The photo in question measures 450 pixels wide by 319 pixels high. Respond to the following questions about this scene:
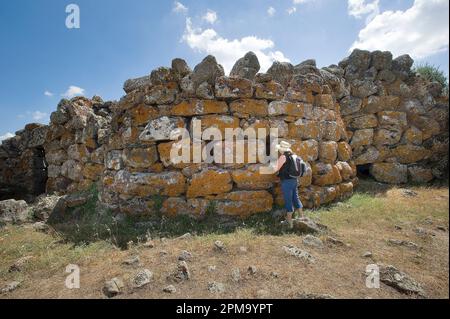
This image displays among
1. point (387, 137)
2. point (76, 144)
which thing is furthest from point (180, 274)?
point (387, 137)

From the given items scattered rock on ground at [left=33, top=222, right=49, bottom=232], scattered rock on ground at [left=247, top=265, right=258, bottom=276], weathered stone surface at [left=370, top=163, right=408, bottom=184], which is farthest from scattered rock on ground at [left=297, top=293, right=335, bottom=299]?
weathered stone surface at [left=370, top=163, right=408, bottom=184]

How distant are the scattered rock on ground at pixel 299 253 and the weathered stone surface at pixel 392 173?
206 inches

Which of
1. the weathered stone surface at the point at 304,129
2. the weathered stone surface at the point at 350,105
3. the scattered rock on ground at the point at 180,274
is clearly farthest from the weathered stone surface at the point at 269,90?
the scattered rock on ground at the point at 180,274

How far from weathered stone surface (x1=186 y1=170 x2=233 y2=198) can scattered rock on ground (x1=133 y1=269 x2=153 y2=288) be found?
2016mm

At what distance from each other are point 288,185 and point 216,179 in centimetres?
137

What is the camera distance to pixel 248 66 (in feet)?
19.3

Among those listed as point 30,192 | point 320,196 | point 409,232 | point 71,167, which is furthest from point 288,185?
point 30,192

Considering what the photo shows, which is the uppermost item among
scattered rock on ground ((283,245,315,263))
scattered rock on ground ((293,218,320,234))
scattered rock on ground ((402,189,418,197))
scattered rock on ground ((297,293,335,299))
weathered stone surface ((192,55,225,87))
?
weathered stone surface ((192,55,225,87))

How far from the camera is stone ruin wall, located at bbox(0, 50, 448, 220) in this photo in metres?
5.10

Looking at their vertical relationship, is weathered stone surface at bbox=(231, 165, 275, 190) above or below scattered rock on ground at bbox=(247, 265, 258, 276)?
above

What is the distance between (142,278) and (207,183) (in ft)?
7.41

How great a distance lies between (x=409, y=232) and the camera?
14.7 ft

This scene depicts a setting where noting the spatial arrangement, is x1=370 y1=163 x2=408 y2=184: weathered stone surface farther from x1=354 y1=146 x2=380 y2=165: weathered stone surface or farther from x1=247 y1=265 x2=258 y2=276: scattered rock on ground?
x1=247 y1=265 x2=258 y2=276: scattered rock on ground
